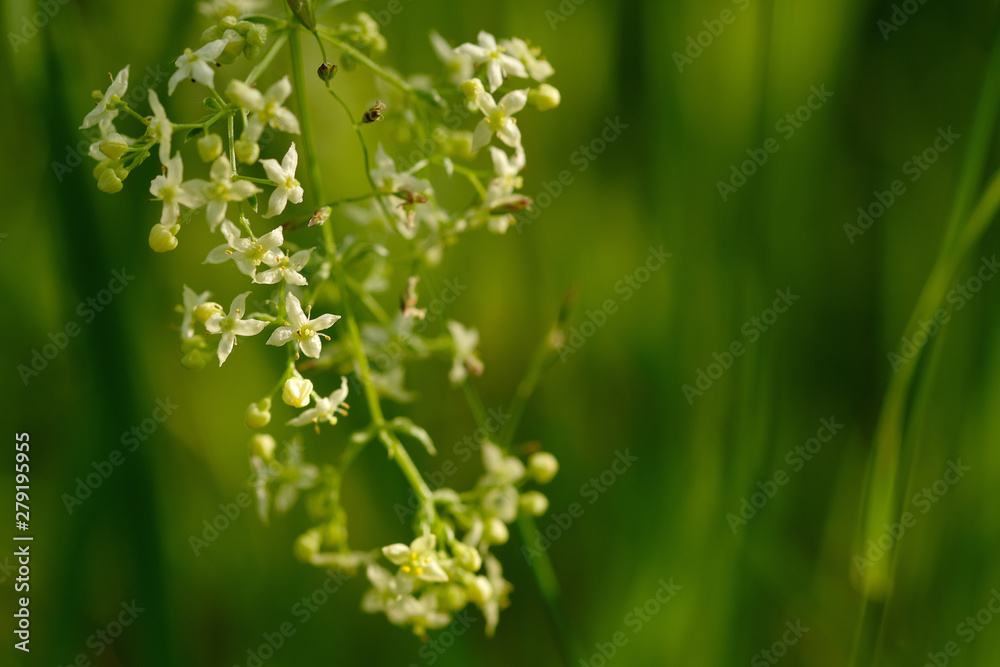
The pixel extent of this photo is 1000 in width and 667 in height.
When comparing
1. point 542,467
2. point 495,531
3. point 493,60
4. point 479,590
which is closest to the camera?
point 493,60

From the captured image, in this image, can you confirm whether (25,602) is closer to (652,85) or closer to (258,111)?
(258,111)

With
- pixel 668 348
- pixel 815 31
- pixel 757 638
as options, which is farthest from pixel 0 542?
pixel 815 31

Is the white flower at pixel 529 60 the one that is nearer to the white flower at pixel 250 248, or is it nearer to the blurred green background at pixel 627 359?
the blurred green background at pixel 627 359

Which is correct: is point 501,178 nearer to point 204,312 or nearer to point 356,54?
point 356,54

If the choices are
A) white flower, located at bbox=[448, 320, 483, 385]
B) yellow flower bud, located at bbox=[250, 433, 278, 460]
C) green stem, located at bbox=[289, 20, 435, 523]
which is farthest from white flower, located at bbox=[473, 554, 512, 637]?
yellow flower bud, located at bbox=[250, 433, 278, 460]

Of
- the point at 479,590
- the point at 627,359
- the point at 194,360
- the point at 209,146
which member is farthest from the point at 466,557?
the point at 627,359

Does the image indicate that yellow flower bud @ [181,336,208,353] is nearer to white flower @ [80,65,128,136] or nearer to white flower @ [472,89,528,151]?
white flower @ [80,65,128,136]
